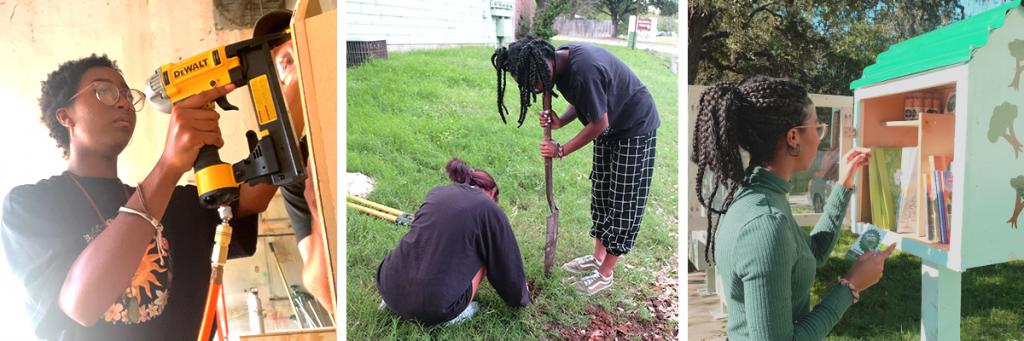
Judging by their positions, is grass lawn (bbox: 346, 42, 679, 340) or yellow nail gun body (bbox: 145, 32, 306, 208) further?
grass lawn (bbox: 346, 42, 679, 340)

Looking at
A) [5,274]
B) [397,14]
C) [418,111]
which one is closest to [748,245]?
[418,111]

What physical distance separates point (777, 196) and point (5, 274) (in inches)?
110

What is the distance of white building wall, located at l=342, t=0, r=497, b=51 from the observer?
9.30 ft

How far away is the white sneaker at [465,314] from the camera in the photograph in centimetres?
284

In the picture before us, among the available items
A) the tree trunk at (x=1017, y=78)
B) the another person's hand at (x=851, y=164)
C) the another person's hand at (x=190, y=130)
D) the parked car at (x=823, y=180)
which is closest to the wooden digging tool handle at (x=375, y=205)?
the another person's hand at (x=190, y=130)

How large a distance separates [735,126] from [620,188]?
20.2 inches

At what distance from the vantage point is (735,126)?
2.98 meters

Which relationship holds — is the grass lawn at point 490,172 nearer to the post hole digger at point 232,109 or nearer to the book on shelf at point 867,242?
the post hole digger at point 232,109

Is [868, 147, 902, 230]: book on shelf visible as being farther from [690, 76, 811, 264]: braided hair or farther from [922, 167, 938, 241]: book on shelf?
[690, 76, 811, 264]: braided hair

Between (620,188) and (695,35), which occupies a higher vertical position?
(695,35)

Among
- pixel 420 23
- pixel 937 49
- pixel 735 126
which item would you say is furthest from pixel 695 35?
pixel 420 23

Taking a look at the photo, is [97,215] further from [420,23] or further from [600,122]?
[600,122]

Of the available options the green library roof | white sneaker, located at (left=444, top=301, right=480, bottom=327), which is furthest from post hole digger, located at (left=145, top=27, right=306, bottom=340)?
the green library roof

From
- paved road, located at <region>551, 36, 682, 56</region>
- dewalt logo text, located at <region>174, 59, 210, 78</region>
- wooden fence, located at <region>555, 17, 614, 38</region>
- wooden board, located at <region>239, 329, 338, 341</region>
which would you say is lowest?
wooden board, located at <region>239, 329, 338, 341</region>
